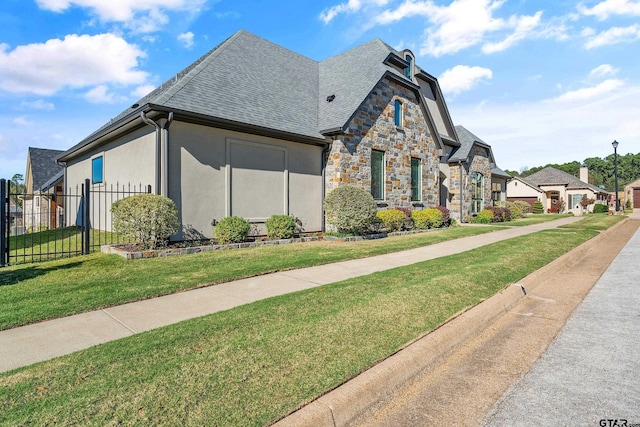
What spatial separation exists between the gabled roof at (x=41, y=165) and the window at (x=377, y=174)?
2824 cm

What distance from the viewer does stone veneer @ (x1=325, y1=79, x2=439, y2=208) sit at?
560 inches

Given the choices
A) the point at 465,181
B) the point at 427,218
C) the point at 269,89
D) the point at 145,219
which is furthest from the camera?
the point at 465,181

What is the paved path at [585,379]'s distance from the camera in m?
2.66

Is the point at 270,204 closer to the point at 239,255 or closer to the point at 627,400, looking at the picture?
the point at 239,255

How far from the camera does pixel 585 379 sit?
10.6ft

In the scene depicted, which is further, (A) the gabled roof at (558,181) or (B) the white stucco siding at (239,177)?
(A) the gabled roof at (558,181)

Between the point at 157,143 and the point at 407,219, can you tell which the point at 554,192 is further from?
the point at 157,143

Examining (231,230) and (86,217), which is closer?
(86,217)

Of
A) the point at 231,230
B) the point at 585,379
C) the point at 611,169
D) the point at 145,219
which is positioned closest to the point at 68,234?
the point at 145,219

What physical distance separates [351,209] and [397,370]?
9.47 m

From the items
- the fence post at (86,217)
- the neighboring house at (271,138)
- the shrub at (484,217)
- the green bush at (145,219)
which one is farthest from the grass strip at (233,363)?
the shrub at (484,217)

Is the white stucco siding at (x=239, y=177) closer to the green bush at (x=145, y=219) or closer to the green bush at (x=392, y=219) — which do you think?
the green bush at (x=145, y=219)

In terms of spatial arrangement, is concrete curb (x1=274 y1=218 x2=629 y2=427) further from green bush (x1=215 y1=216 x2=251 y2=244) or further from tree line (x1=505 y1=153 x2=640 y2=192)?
tree line (x1=505 y1=153 x2=640 y2=192)

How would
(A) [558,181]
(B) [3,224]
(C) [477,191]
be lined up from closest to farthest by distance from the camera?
1. (B) [3,224]
2. (C) [477,191]
3. (A) [558,181]
